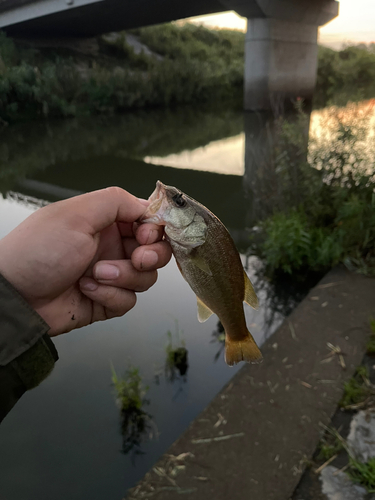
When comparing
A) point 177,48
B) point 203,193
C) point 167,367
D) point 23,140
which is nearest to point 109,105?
point 23,140

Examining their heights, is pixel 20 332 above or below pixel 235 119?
above

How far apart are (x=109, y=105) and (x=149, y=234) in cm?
2032

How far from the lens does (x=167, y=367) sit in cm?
416

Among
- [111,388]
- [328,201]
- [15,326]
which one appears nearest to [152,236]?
[15,326]

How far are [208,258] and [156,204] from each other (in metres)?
0.30

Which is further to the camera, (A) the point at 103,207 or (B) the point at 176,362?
(B) the point at 176,362

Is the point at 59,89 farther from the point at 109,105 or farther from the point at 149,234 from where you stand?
the point at 149,234

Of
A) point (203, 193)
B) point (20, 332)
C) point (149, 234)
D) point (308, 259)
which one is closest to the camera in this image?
point (20, 332)

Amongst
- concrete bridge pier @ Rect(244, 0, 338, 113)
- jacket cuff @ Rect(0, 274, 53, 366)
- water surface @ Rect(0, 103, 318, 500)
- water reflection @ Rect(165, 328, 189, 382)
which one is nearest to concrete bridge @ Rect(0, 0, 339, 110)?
concrete bridge pier @ Rect(244, 0, 338, 113)

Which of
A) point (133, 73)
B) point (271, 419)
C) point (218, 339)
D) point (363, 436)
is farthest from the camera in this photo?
point (133, 73)

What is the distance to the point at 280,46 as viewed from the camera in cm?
2195

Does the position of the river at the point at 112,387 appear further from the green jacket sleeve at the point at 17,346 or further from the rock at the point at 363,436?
the green jacket sleeve at the point at 17,346

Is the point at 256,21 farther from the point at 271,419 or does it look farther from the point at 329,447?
the point at 329,447

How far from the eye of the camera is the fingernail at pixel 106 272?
1652 mm
